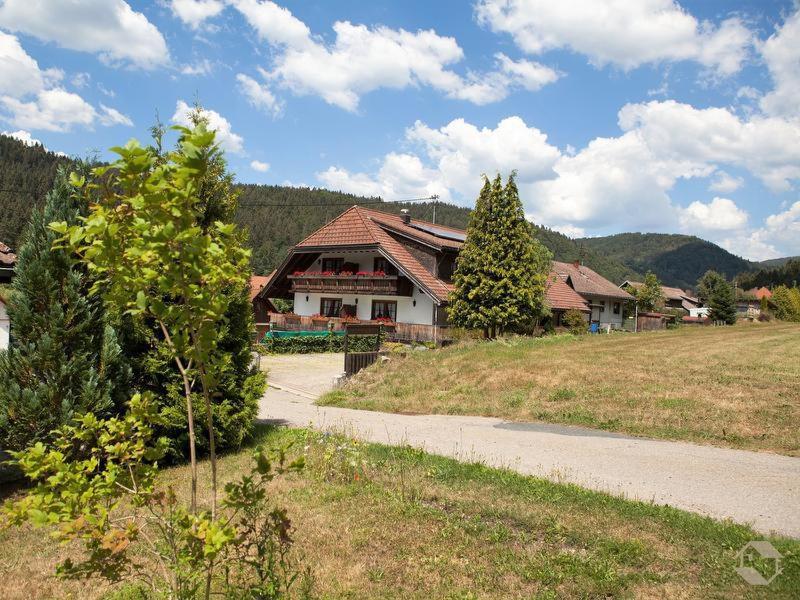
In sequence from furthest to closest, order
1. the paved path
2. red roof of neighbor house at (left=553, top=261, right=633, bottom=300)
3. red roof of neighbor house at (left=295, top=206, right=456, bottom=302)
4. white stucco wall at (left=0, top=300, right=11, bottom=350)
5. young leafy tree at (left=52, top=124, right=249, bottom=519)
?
red roof of neighbor house at (left=553, top=261, right=633, bottom=300) < red roof of neighbor house at (left=295, top=206, right=456, bottom=302) < white stucco wall at (left=0, top=300, right=11, bottom=350) < the paved path < young leafy tree at (left=52, top=124, right=249, bottom=519)

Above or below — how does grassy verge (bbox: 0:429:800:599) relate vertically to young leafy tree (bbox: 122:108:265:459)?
below

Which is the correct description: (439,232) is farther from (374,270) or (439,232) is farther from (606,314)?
(606,314)

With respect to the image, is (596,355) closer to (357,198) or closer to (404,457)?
(404,457)

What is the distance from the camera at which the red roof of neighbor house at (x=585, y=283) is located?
47.5 m

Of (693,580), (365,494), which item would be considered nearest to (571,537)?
(693,580)

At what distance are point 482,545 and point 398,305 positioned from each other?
2713 cm

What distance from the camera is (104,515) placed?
2760 millimetres

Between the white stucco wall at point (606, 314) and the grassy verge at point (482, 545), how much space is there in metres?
45.6

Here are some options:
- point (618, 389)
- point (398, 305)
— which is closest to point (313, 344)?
point (398, 305)

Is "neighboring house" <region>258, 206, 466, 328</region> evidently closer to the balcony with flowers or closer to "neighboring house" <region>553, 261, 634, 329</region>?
the balcony with flowers

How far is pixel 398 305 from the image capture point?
32.0 metres

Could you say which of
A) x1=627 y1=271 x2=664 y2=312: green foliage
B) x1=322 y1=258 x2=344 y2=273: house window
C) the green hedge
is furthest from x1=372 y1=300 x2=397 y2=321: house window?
x1=627 y1=271 x2=664 y2=312: green foliage

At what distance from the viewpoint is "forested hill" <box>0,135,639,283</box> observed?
8304 cm

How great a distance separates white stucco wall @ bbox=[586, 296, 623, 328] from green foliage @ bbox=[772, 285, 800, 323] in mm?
13032
